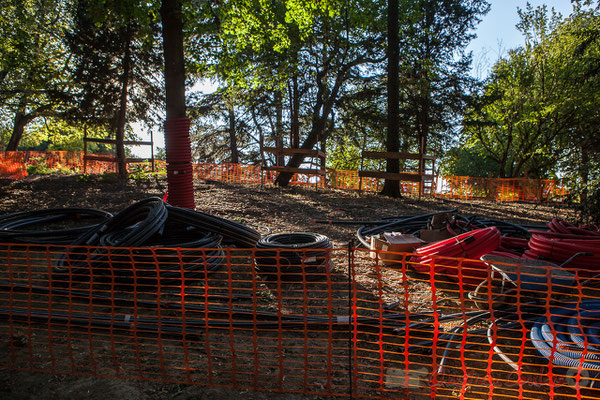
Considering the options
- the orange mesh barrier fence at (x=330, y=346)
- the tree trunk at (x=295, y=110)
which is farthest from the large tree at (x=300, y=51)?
the orange mesh barrier fence at (x=330, y=346)

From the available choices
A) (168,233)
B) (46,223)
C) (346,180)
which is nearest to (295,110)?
(346,180)

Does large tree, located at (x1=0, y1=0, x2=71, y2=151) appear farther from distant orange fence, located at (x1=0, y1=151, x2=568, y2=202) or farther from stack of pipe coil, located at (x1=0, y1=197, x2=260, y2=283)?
stack of pipe coil, located at (x1=0, y1=197, x2=260, y2=283)

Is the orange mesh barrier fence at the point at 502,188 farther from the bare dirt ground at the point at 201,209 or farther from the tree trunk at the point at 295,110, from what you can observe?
the bare dirt ground at the point at 201,209

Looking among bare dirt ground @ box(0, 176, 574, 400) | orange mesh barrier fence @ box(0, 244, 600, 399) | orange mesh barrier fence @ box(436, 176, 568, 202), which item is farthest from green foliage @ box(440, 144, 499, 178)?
orange mesh barrier fence @ box(0, 244, 600, 399)

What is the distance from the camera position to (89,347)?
296 cm

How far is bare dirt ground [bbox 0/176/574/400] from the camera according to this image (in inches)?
97.9

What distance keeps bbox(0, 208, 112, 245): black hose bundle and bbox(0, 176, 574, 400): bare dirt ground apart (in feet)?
4.22

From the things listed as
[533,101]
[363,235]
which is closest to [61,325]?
[363,235]

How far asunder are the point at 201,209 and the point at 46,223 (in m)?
3.04

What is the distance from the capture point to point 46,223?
6805 millimetres

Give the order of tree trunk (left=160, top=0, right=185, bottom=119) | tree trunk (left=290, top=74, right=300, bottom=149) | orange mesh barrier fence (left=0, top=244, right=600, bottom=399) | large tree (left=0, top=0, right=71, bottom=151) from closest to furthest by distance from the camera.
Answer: orange mesh barrier fence (left=0, top=244, right=600, bottom=399) → tree trunk (left=160, top=0, right=185, bottom=119) → large tree (left=0, top=0, right=71, bottom=151) → tree trunk (left=290, top=74, right=300, bottom=149)

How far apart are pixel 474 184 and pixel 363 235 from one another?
20.5 metres

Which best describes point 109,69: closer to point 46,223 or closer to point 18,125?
point 46,223

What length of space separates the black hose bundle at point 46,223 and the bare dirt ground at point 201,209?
129 cm
